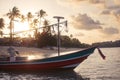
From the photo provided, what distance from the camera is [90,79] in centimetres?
3067

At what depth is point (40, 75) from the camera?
104 ft

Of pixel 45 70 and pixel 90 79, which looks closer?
pixel 90 79

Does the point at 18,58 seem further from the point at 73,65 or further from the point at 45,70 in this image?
the point at 73,65

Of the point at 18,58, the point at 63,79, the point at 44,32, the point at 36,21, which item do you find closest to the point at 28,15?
the point at 36,21

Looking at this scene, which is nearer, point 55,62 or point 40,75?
point 40,75

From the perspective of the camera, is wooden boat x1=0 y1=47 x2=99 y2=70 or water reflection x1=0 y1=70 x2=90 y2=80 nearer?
water reflection x1=0 y1=70 x2=90 y2=80

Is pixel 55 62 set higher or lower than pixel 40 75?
higher

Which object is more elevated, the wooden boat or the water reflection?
the wooden boat

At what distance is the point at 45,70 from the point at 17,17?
6303cm

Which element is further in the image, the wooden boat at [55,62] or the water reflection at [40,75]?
the wooden boat at [55,62]

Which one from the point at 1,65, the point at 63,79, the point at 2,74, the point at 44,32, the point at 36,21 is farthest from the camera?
the point at 36,21

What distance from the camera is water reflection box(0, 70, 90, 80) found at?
30.0 metres

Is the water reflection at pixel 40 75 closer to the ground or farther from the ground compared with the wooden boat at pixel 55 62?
closer to the ground

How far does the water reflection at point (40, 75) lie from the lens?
30.0 metres
